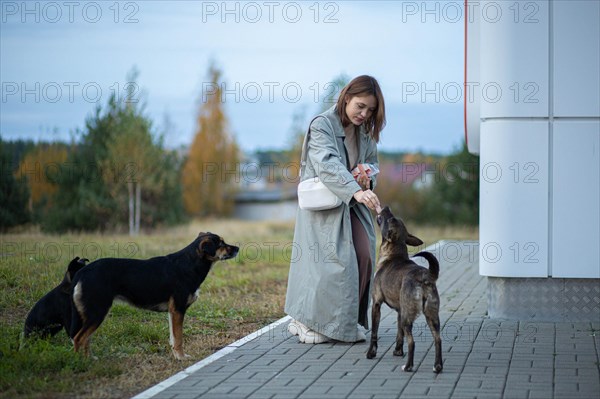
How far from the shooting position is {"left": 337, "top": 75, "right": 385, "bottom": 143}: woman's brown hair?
723cm

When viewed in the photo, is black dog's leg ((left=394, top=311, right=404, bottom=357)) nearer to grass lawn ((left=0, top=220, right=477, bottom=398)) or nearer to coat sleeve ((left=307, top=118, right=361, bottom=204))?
coat sleeve ((left=307, top=118, right=361, bottom=204))

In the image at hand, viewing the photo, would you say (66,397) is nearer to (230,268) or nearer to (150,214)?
(230,268)

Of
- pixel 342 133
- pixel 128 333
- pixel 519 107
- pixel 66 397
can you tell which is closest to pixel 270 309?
pixel 128 333

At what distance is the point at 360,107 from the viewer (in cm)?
729

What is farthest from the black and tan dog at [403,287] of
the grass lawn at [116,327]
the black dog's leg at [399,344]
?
the grass lawn at [116,327]

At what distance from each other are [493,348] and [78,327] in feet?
11.4

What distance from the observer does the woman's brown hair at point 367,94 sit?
7.23 metres

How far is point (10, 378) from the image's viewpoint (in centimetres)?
588

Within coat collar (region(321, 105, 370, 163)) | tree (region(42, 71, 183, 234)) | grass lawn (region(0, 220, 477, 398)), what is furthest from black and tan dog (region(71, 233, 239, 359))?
tree (region(42, 71, 183, 234))

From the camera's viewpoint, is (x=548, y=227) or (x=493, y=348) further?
(x=548, y=227)

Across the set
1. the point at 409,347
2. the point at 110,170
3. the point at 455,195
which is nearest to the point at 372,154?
the point at 409,347

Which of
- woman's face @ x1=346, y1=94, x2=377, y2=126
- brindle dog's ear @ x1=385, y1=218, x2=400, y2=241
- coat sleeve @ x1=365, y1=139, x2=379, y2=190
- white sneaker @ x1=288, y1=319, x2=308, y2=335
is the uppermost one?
Result: woman's face @ x1=346, y1=94, x2=377, y2=126

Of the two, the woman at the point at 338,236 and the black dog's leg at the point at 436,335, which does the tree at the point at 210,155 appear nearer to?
the woman at the point at 338,236

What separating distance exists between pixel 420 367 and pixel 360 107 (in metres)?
2.31
